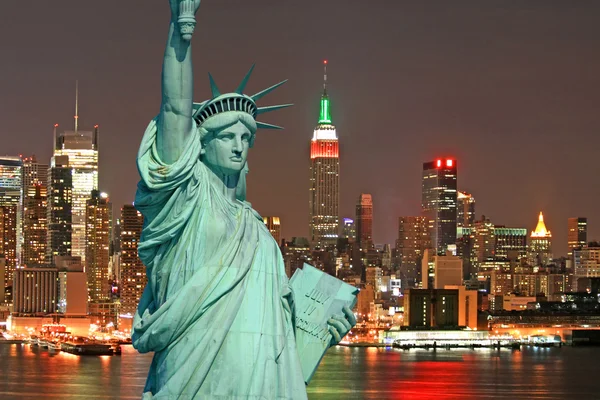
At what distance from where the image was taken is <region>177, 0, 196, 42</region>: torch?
1034 centimetres

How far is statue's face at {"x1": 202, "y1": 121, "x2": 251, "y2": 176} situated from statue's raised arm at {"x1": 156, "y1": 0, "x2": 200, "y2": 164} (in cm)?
49

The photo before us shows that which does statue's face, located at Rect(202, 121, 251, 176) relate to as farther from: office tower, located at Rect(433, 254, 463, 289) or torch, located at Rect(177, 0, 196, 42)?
office tower, located at Rect(433, 254, 463, 289)

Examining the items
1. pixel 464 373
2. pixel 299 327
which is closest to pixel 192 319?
pixel 299 327

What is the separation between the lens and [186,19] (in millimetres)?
10352

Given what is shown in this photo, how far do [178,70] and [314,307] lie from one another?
2.35 metres

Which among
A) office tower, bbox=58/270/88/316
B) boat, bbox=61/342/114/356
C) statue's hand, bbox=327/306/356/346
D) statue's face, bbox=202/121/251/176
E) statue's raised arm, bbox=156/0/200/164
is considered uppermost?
statue's raised arm, bbox=156/0/200/164

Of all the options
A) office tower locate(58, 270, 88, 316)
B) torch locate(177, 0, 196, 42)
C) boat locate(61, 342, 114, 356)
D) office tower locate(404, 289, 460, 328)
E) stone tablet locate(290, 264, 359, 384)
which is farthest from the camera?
office tower locate(58, 270, 88, 316)

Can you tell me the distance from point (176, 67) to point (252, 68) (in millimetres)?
559

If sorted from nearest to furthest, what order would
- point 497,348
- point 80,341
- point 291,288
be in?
point 291,288 < point 80,341 < point 497,348

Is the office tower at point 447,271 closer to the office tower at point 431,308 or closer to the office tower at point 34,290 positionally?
the office tower at point 431,308

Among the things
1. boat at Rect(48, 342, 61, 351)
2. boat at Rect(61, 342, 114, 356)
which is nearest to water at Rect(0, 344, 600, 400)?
boat at Rect(61, 342, 114, 356)

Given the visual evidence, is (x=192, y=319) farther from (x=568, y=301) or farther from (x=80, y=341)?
(x=568, y=301)

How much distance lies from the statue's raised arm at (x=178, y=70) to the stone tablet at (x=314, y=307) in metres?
1.78

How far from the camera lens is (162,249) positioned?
10.7 meters
